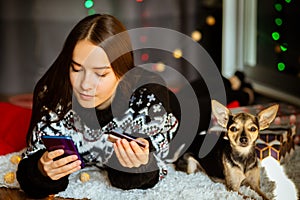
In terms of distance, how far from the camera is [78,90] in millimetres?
1133

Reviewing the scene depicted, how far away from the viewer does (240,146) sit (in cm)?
111

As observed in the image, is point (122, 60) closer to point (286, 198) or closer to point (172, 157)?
point (172, 157)

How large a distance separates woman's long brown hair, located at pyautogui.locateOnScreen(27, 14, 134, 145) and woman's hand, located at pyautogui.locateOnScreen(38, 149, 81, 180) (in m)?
0.13

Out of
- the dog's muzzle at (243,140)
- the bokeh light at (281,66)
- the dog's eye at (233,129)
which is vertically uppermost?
the dog's eye at (233,129)

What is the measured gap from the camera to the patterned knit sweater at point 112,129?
112 cm

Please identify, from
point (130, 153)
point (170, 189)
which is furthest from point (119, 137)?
point (170, 189)

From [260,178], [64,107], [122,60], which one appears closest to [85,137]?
[64,107]

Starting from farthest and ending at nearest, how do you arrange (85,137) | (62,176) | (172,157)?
(172,157), (85,137), (62,176)

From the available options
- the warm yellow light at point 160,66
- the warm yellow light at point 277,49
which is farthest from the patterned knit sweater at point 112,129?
the warm yellow light at point 277,49

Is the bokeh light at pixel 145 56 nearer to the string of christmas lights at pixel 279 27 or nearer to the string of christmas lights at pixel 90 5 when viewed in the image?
the string of christmas lights at pixel 90 5

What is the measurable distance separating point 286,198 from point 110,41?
478mm

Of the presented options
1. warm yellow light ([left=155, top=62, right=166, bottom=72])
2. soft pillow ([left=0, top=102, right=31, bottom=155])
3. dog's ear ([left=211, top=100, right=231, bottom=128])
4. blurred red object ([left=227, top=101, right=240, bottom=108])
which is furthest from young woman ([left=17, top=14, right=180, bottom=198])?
warm yellow light ([left=155, top=62, right=166, bottom=72])

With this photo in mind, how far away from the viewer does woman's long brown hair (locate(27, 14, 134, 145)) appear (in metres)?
1.11

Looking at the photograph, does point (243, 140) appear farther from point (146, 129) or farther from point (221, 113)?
point (146, 129)
